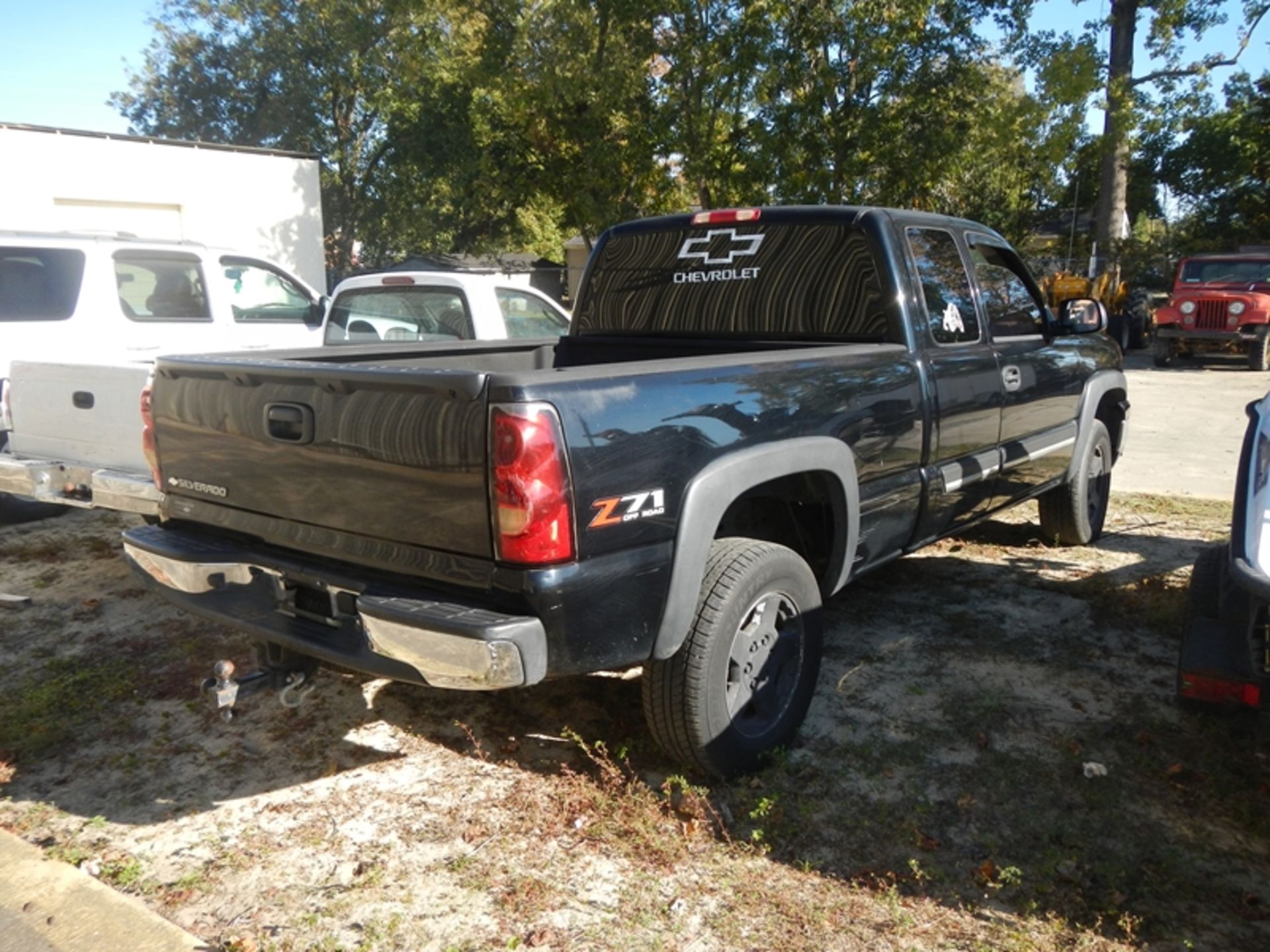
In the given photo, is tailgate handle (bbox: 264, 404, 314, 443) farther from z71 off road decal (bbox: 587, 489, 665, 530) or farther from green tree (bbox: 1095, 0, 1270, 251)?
green tree (bbox: 1095, 0, 1270, 251)

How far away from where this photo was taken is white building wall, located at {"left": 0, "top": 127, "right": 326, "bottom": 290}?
47.4 feet

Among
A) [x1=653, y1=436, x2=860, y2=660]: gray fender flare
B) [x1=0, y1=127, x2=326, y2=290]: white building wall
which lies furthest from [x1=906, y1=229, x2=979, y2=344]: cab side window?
[x1=0, y1=127, x2=326, y2=290]: white building wall

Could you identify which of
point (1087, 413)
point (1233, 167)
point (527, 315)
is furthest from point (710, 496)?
point (1233, 167)

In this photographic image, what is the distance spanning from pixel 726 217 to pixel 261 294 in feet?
17.0

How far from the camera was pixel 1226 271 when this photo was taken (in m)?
18.0

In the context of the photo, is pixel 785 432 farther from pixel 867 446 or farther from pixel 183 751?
pixel 183 751

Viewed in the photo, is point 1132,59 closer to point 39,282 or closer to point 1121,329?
point 1121,329

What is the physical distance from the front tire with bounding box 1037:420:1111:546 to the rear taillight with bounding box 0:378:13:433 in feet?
19.7

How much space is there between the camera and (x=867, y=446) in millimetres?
3896

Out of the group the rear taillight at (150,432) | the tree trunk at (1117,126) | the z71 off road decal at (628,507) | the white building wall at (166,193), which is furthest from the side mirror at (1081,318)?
the tree trunk at (1117,126)

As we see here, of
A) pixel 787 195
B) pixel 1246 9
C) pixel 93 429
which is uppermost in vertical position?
pixel 1246 9

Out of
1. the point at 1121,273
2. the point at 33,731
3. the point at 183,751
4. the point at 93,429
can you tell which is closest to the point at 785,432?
the point at 183,751

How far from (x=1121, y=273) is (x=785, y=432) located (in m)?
24.4

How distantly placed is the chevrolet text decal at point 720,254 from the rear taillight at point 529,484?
2180 mm
